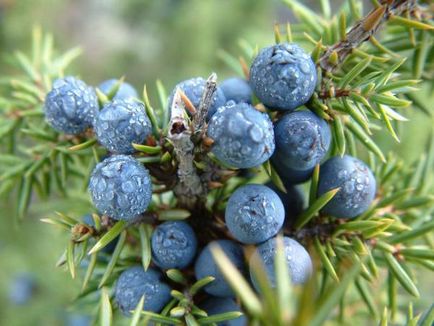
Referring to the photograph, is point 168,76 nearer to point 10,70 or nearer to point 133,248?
point 10,70

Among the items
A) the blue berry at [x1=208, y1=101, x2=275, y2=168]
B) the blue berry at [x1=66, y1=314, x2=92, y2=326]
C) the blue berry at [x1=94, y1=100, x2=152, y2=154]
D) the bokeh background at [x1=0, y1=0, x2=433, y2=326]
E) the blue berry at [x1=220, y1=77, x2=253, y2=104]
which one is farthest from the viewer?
the bokeh background at [x1=0, y1=0, x2=433, y2=326]

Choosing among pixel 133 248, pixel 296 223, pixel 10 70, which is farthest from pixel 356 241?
pixel 10 70

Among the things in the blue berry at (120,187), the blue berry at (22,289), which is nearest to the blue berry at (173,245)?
the blue berry at (120,187)

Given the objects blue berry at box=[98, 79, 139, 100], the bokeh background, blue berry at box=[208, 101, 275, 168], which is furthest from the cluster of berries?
the bokeh background

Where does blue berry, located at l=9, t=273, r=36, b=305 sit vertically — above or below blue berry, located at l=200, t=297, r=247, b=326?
below

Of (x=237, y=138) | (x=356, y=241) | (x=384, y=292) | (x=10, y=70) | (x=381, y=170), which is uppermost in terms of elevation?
(x=10, y=70)

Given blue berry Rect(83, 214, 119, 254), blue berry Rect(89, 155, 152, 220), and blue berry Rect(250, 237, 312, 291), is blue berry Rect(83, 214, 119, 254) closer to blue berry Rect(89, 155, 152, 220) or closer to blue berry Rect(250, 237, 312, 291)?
blue berry Rect(89, 155, 152, 220)

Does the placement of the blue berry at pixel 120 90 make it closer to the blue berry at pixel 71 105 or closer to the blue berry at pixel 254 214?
the blue berry at pixel 71 105

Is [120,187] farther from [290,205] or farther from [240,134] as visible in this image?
[290,205]
